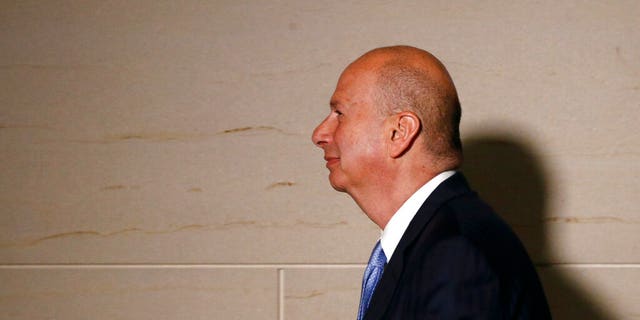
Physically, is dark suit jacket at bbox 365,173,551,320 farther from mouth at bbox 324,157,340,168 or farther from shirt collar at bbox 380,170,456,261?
mouth at bbox 324,157,340,168

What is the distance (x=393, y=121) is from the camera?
112 centimetres

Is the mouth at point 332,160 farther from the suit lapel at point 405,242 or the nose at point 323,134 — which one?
the suit lapel at point 405,242

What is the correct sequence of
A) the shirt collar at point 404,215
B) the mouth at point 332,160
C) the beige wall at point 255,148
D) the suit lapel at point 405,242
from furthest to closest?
the beige wall at point 255,148
the mouth at point 332,160
the shirt collar at point 404,215
the suit lapel at point 405,242

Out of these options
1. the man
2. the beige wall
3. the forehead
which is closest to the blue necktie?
the man

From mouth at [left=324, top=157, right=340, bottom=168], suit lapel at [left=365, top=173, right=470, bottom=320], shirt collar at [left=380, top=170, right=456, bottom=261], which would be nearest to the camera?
suit lapel at [left=365, top=173, right=470, bottom=320]

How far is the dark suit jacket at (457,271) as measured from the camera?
896mm

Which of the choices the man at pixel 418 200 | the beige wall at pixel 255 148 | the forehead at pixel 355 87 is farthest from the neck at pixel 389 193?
the beige wall at pixel 255 148

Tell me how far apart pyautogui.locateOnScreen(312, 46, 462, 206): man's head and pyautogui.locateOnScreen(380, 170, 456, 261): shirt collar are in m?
0.02

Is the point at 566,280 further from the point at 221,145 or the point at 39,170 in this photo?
the point at 39,170

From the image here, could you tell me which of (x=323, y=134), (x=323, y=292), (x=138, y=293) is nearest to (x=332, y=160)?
(x=323, y=134)

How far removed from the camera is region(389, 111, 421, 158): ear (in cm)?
110

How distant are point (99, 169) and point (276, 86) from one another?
0.42 meters

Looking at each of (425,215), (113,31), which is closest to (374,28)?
(113,31)

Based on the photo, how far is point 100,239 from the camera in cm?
167
